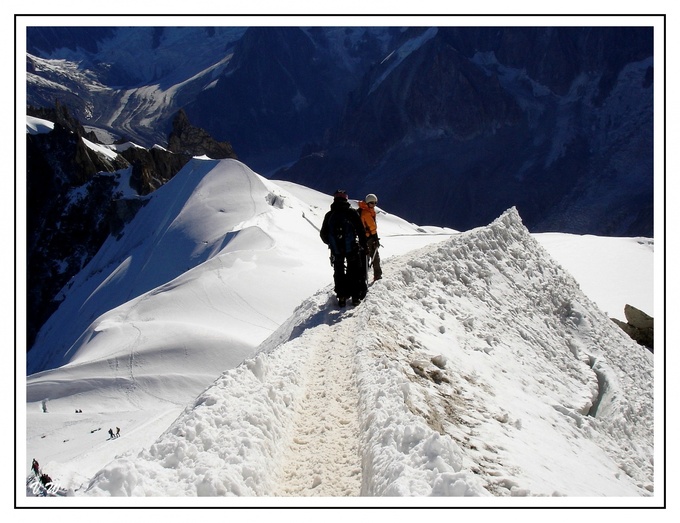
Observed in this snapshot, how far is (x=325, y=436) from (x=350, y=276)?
5202 mm

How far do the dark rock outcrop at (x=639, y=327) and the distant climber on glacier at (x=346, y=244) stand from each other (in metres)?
13.8

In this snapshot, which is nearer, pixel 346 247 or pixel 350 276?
pixel 346 247

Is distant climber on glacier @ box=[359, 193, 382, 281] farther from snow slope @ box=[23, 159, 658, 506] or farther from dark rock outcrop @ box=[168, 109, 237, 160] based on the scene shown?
dark rock outcrop @ box=[168, 109, 237, 160]

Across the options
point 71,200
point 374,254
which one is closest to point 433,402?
point 374,254

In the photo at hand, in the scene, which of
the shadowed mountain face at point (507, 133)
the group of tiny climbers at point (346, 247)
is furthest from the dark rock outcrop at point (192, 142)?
the group of tiny climbers at point (346, 247)

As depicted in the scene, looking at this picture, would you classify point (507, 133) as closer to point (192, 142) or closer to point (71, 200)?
point (192, 142)

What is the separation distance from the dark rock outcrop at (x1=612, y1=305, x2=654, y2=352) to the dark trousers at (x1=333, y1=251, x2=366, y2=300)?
45.1 feet

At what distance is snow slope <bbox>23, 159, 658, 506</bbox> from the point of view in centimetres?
598

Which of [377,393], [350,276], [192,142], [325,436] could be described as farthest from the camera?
[192,142]

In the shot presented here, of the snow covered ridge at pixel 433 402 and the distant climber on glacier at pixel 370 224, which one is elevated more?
the distant climber on glacier at pixel 370 224

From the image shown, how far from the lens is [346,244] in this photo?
38.8ft

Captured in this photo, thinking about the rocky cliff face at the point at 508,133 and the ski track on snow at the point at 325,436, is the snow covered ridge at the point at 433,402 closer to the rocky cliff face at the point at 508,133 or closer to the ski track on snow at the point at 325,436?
the ski track on snow at the point at 325,436

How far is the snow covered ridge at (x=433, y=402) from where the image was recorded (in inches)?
231
